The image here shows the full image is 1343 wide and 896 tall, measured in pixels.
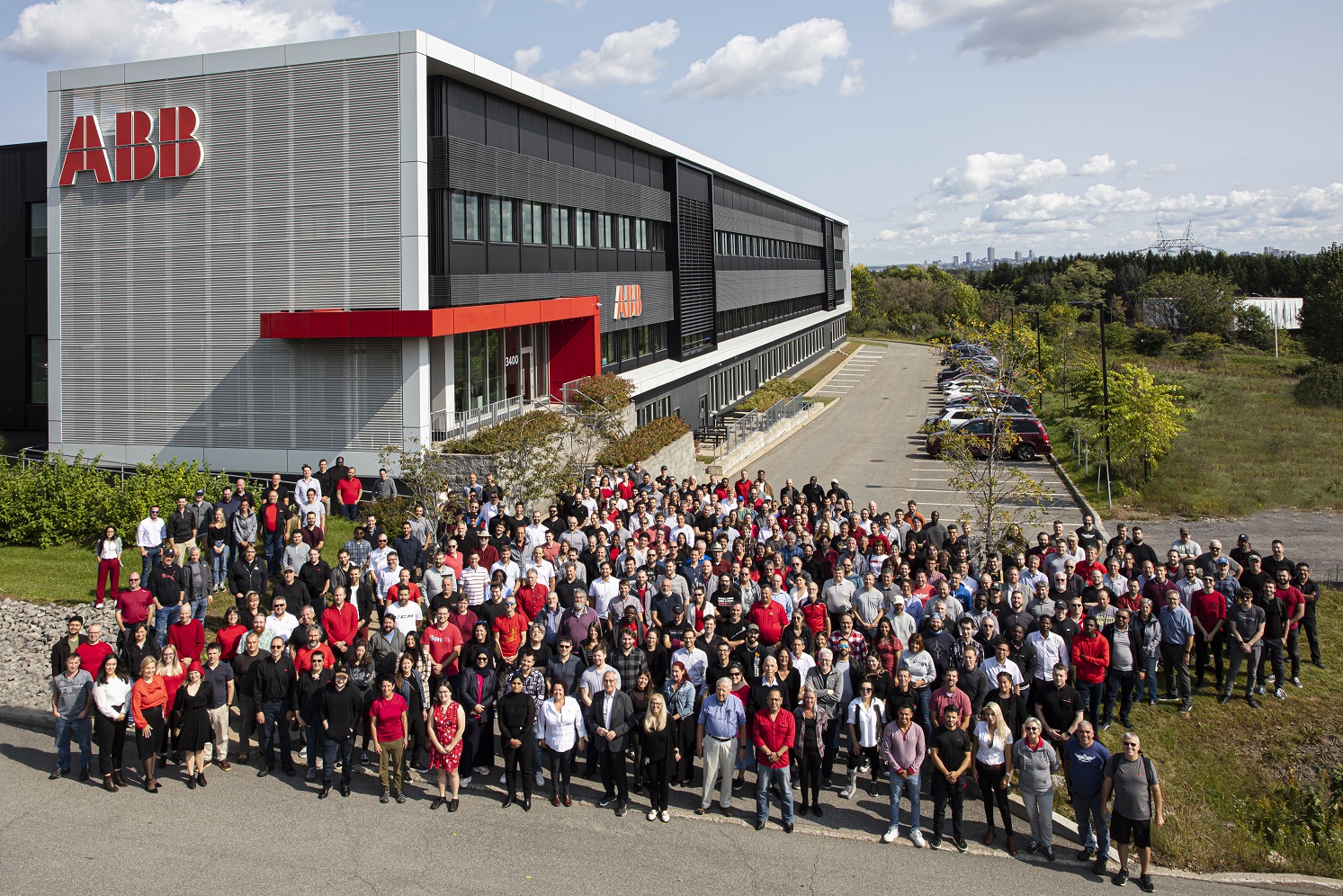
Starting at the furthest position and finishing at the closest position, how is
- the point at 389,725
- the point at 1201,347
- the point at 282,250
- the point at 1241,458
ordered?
the point at 1201,347 < the point at 1241,458 < the point at 282,250 < the point at 389,725

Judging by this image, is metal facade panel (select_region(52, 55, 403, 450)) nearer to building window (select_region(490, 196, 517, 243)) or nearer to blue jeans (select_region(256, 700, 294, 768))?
building window (select_region(490, 196, 517, 243))

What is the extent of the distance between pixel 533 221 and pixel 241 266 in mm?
7947

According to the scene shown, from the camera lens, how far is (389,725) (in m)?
10.5

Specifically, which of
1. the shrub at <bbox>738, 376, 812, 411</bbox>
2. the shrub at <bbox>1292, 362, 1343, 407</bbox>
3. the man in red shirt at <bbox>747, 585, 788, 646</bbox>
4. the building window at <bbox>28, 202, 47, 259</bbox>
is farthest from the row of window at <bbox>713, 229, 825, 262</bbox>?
the man in red shirt at <bbox>747, 585, 788, 646</bbox>

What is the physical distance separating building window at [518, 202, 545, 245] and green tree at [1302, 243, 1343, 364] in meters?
50.8

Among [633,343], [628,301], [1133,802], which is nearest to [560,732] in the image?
[1133,802]

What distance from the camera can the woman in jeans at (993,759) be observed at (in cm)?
1000

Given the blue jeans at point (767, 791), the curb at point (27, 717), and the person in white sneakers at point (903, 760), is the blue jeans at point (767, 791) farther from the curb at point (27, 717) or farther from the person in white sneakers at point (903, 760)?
the curb at point (27, 717)

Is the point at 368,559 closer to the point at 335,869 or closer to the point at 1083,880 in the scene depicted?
the point at 335,869

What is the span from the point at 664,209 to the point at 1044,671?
32.9 m

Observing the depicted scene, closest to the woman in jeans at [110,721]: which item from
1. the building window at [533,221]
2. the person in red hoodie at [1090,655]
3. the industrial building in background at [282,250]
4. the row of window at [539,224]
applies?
the person in red hoodie at [1090,655]

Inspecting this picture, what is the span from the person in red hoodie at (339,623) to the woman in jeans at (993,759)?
700 cm

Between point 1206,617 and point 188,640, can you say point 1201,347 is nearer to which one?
point 1206,617

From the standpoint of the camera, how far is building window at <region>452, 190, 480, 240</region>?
24312 millimetres
